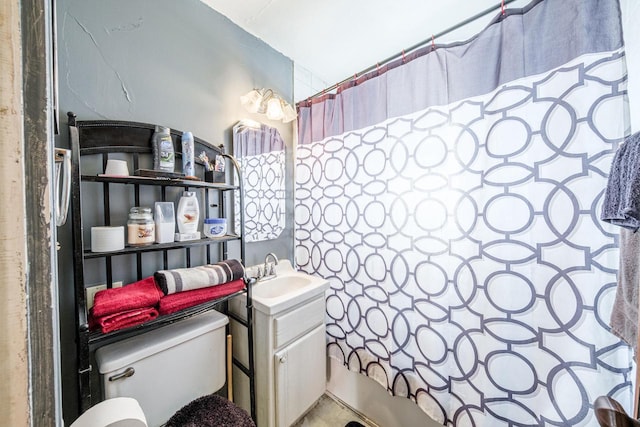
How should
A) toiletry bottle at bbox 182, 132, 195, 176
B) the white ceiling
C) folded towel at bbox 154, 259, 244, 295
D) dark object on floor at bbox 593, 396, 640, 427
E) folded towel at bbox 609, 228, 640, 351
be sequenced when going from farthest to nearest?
the white ceiling < toiletry bottle at bbox 182, 132, 195, 176 < folded towel at bbox 154, 259, 244, 295 < folded towel at bbox 609, 228, 640, 351 < dark object on floor at bbox 593, 396, 640, 427

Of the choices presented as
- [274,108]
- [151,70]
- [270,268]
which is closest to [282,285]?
[270,268]

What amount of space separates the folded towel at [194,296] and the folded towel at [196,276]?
2cm

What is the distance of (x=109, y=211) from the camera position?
96 centimetres

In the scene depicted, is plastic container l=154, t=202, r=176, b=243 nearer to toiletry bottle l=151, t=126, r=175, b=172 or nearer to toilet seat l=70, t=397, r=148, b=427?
toiletry bottle l=151, t=126, r=175, b=172

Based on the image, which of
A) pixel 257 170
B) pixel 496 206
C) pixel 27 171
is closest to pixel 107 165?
pixel 257 170

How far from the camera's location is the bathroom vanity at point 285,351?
3.77 ft

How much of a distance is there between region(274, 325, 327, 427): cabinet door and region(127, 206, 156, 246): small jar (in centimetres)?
81

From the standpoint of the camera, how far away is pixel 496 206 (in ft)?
3.19

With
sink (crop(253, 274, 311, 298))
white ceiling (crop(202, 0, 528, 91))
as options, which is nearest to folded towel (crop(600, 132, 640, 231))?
white ceiling (crop(202, 0, 528, 91))

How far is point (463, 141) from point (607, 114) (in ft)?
1.36

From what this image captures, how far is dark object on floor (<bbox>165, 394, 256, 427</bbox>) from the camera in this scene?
87 centimetres

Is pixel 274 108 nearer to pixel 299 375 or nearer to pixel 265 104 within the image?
pixel 265 104

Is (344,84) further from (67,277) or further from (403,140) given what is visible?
(67,277)

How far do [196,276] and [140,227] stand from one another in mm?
294
